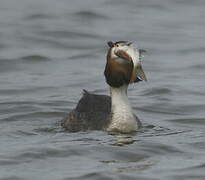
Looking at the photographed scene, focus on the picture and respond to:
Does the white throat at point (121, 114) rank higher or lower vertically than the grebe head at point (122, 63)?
lower

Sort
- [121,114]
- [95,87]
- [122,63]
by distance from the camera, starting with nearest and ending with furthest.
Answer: [122,63] < [121,114] < [95,87]

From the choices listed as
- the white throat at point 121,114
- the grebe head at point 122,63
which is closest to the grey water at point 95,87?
the white throat at point 121,114

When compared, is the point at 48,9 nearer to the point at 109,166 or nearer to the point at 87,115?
the point at 87,115

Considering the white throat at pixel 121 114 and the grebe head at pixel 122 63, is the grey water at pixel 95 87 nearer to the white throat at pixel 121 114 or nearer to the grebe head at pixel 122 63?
the white throat at pixel 121 114

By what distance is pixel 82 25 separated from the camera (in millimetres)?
22547

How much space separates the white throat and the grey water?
0.50 ft

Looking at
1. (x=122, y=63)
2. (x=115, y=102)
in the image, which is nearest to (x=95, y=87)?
(x=115, y=102)

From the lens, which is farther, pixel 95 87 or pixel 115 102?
pixel 95 87

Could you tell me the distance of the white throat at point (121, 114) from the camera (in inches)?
513

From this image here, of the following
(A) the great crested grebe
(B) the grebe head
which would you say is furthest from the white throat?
(B) the grebe head

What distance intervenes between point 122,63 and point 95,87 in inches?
169

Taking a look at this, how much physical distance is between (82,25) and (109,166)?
11.2 metres

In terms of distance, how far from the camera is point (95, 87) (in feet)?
56.0

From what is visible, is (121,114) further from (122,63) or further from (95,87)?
(95,87)
